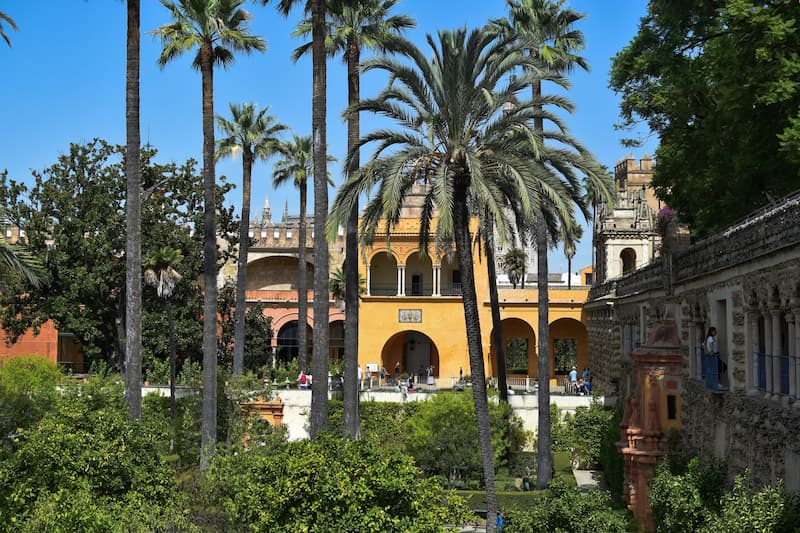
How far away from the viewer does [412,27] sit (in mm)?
28969

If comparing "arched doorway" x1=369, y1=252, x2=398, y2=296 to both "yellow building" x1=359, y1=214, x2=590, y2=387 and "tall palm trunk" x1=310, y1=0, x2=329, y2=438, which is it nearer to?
"yellow building" x1=359, y1=214, x2=590, y2=387

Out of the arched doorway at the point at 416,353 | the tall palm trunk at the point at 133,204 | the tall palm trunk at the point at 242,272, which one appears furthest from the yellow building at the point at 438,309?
the tall palm trunk at the point at 133,204

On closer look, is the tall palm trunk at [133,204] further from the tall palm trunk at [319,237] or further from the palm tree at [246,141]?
the palm tree at [246,141]

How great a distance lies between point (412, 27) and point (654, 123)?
7674mm

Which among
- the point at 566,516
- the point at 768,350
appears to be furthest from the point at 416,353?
the point at 768,350

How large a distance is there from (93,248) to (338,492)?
2961 centimetres

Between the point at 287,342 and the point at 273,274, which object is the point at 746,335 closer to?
the point at 287,342

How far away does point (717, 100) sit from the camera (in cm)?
2212

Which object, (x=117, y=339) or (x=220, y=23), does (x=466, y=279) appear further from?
(x=117, y=339)

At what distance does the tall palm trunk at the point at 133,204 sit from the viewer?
21.3 metres

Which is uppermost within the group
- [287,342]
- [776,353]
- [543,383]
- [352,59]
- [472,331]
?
[352,59]

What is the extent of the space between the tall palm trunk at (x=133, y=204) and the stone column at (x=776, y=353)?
1305 centimetres

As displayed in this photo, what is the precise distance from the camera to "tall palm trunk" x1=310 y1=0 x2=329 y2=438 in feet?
72.7

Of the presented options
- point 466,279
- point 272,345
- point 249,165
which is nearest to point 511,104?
point 466,279
